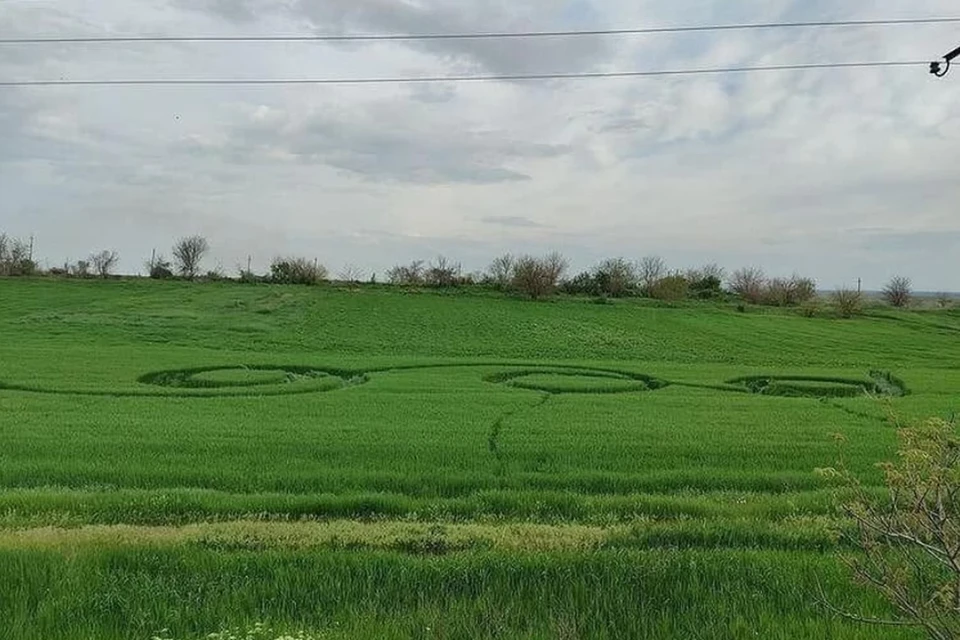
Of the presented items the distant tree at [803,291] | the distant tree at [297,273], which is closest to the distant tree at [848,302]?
the distant tree at [803,291]

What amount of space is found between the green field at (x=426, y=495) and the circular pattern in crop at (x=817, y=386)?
148mm

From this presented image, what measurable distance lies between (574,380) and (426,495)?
50.9ft

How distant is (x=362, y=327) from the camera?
4238cm

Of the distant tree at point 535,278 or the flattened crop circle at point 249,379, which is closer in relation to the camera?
the flattened crop circle at point 249,379

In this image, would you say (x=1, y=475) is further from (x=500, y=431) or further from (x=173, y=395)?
(x=173, y=395)

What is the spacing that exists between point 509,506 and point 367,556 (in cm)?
299

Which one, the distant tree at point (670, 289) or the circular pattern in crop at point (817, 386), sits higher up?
the distant tree at point (670, 289)

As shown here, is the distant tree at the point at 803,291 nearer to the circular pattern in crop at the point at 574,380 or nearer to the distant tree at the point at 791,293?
the distant tree at the point at 791,293

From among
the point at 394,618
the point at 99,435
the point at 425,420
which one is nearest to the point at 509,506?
the point at 394,618

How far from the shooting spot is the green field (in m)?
5.62

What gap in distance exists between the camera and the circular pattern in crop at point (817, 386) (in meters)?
24.1

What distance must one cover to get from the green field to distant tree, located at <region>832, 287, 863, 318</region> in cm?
3374

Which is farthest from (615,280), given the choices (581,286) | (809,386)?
(809,386)

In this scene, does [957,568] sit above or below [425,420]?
above
